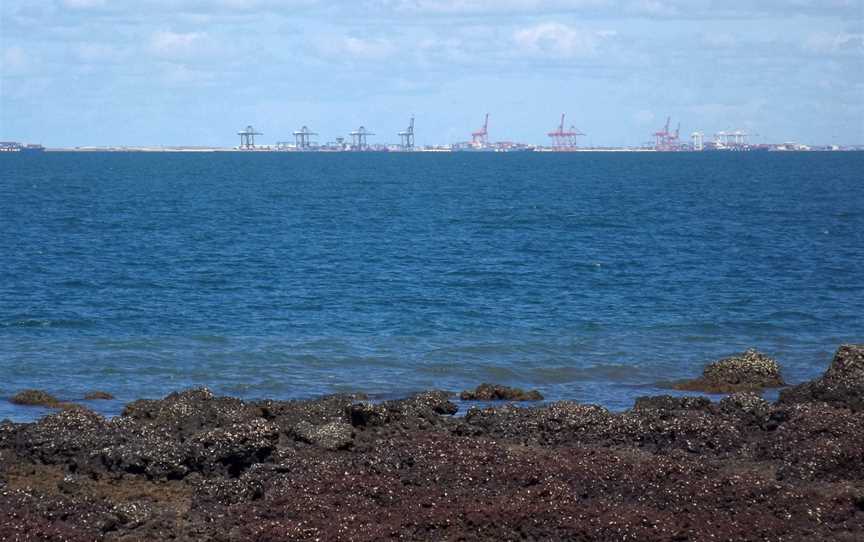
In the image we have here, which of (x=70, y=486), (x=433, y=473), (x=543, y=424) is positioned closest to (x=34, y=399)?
(x=70, y=486)

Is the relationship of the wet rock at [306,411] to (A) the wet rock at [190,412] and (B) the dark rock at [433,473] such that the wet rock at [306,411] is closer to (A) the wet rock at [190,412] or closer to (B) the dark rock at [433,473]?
(B) the dark rock at [433,473]

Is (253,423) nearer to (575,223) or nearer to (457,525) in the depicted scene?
(457,525)

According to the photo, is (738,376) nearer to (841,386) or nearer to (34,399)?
(841,386)

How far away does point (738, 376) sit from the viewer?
93.1 ft

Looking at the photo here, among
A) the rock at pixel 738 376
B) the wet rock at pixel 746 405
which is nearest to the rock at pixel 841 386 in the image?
the wet rock at pixel 746 405

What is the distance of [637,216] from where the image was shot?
3371 inches

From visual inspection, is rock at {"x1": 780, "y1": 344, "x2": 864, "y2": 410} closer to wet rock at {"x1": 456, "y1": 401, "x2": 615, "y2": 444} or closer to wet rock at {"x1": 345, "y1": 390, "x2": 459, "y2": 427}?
wet rock at {"x1": 456, "y1": 401, "x2": 615, "y2": 444}

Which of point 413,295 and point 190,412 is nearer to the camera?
point 190,412

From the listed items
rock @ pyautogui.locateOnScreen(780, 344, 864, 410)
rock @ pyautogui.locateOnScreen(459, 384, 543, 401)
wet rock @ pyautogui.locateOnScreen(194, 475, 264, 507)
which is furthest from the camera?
rock @ pyautogui.locateOnScreen(459, 384, 543, 401)

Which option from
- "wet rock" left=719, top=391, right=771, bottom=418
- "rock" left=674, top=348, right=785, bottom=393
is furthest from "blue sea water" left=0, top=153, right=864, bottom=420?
"wet rock" left=719, top=391, right=771, bottom=418

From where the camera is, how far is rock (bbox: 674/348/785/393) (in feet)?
91.6

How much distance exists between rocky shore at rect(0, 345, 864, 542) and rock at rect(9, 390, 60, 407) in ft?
14.2

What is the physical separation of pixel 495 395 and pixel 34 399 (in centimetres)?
1148

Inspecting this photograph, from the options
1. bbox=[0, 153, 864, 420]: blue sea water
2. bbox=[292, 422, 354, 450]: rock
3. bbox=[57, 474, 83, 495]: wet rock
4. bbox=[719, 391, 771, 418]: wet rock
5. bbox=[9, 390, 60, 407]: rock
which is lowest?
bbox=[0, 153, 864, 420]: blue sea water
